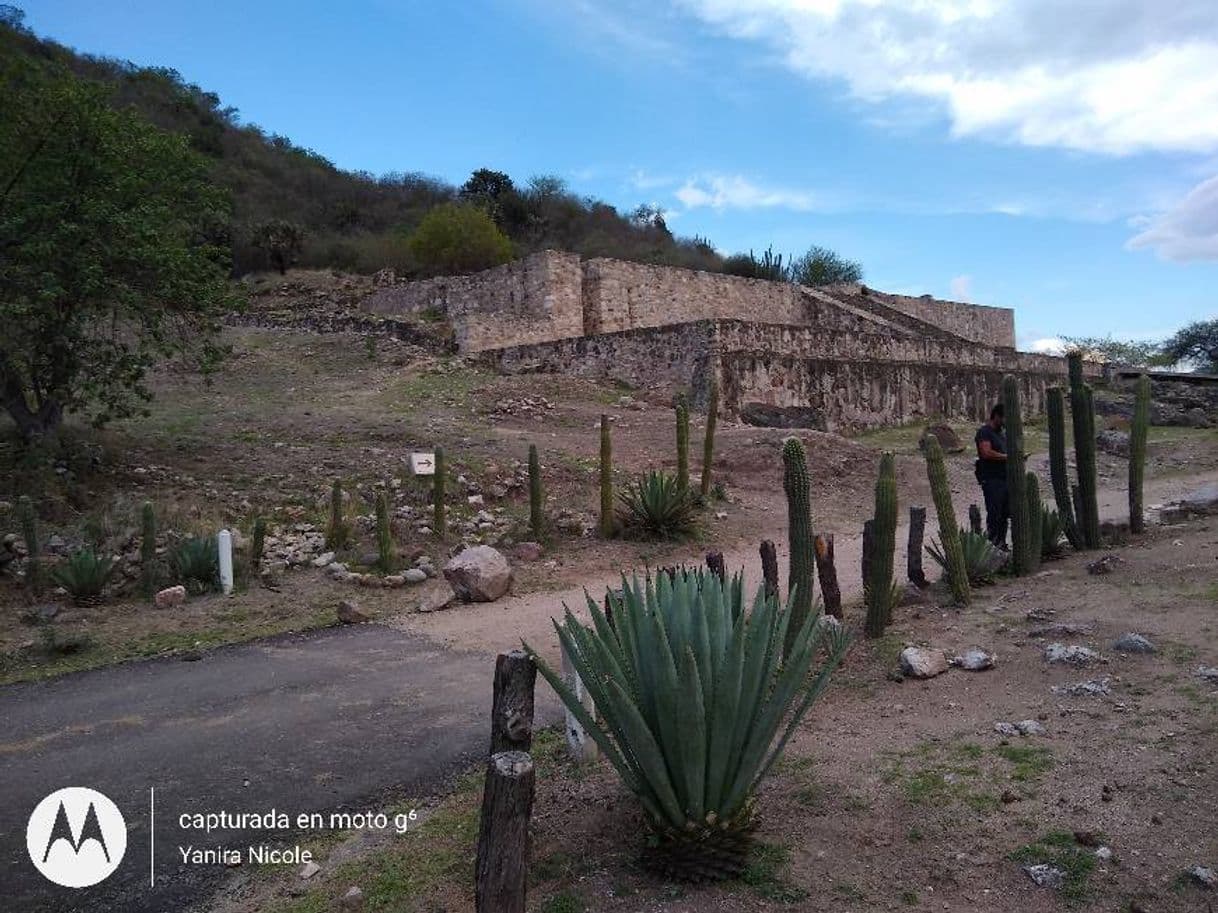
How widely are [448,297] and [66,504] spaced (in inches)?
676

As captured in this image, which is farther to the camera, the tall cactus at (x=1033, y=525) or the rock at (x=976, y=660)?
the tall cactus at (x=1033, y=525)

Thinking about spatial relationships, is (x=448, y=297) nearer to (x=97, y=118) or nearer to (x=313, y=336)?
(x=313, y=336)

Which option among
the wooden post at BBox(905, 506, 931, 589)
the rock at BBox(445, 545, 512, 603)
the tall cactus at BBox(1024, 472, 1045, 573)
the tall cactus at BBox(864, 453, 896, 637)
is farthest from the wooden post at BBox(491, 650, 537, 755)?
the tall cactus at BBox(1024, 472, 1045, 573)

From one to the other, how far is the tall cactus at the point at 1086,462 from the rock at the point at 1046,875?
5.32m

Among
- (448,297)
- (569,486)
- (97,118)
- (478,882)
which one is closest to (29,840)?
(478,882)

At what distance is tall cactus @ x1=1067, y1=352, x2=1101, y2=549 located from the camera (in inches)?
291

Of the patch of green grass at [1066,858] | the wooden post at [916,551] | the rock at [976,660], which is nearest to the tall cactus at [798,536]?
the rock at [976,660]

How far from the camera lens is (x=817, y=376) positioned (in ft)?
61.5

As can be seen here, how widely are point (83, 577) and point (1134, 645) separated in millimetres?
8743

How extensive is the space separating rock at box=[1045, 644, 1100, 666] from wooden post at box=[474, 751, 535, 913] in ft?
11.2

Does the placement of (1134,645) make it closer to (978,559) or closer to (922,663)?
(922,663)

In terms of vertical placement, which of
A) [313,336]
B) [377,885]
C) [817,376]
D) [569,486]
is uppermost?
[313,336]

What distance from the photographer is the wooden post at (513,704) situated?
118 inches

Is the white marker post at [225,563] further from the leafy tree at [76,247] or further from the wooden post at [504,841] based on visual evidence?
the wooden post at [504,841]
